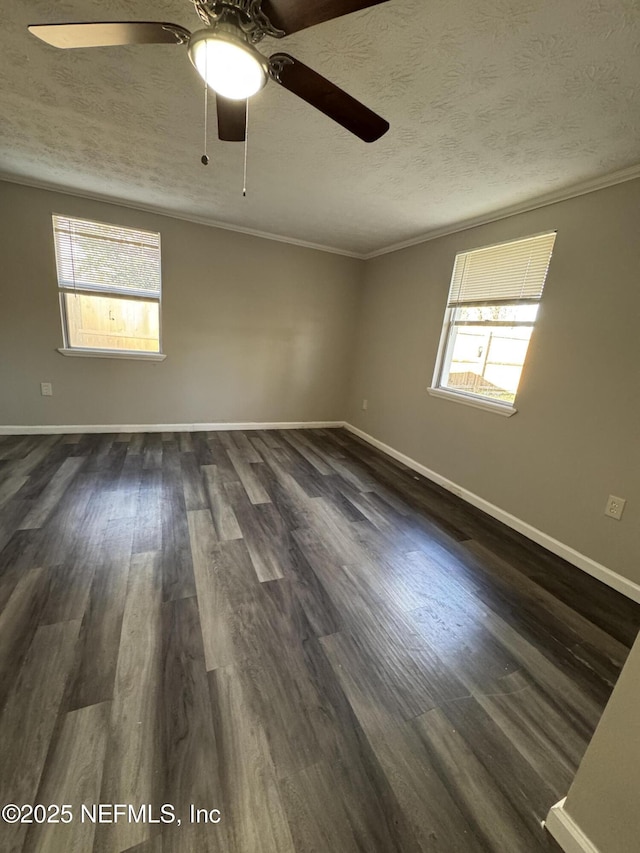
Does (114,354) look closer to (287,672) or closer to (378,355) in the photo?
(378,355)

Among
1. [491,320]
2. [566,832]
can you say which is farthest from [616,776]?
[491,320]

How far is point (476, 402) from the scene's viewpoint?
2.84 metres

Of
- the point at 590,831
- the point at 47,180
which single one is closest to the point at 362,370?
the point at 47,180

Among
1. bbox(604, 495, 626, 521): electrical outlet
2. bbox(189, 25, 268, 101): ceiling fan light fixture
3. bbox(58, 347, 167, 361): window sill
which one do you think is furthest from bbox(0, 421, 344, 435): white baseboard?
bbox(189, 25, 268, 101): ceiling fan light fixture

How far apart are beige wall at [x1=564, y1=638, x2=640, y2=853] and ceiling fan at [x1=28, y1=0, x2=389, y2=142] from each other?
1.82 metres

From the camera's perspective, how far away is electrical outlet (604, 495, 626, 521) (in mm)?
1976

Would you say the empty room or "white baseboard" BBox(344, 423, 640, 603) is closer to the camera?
the empty room

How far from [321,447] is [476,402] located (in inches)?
70.7

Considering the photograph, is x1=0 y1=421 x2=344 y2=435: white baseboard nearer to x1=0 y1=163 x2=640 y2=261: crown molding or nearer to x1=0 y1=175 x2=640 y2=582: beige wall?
x1=0 y1=175 x2=640 y2=582: beige wall

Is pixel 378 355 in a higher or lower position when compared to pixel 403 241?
lower

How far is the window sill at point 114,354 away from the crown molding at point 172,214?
4.66 feet

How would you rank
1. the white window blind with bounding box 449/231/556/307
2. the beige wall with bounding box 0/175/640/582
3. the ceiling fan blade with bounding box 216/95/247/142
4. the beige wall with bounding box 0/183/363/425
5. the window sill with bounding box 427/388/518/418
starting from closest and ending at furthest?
the ceiling fan blade with bounding box 216/95/247/142
the beige wall with bounding box 0/175/640/582
the white window blind with bounding box 449/231/556/307
the window sill with bounding box 427/388/518/418
the beige wall with bounding box 0/183/363/425

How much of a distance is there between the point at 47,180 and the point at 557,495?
490 centimetres

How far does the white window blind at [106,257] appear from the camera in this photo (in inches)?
126
